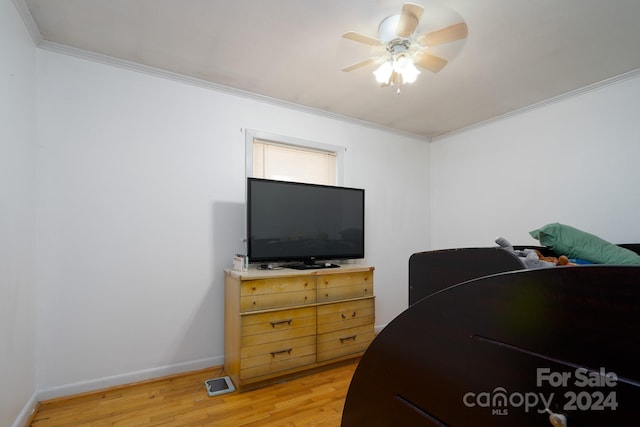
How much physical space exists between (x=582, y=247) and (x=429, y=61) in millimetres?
1550

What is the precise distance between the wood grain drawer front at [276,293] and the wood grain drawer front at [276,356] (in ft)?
0.95

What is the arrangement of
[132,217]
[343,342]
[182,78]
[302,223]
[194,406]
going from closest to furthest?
[194,406] < [132,217] < [182,78] < [343,342] < [302,223]

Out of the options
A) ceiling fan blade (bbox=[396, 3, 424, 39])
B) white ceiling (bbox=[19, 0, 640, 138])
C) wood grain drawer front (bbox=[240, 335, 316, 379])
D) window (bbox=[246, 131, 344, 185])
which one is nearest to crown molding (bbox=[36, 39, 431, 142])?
white ceiling (bbox=[19, 0, 640, 138])

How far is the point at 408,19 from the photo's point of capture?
1674mm

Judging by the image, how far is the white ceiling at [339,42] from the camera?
5.84ft

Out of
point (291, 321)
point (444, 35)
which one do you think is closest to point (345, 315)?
point (291, 321)

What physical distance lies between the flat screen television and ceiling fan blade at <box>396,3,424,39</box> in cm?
147

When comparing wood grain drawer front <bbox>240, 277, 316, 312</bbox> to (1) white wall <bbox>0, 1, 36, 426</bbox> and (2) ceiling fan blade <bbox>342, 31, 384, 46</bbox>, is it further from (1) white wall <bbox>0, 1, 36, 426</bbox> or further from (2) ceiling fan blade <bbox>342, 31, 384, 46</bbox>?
(2) ceiling fan blade <bbox>342, 31, 384, 46</bbox>

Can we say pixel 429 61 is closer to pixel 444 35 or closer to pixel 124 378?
pixel 444 35

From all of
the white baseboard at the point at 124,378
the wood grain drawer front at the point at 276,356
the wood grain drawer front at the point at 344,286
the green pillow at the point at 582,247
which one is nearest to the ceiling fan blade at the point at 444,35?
the green pillow at the point at 582,247

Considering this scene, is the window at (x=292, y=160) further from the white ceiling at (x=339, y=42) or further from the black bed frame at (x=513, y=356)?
the black bed frame at (x=513, y=356)

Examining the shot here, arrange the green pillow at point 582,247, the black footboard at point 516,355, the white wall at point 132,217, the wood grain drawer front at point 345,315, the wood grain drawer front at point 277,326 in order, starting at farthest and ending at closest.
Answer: the wood grain drawer front at point 345,315
the wood grain drawer front at point 277,326
the white wall at point 132,217
the green pillow at point 582,247
the black footboard at point 516,355

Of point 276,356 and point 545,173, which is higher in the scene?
point 545,173

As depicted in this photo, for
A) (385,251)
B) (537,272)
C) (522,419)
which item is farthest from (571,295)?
(385,251)
